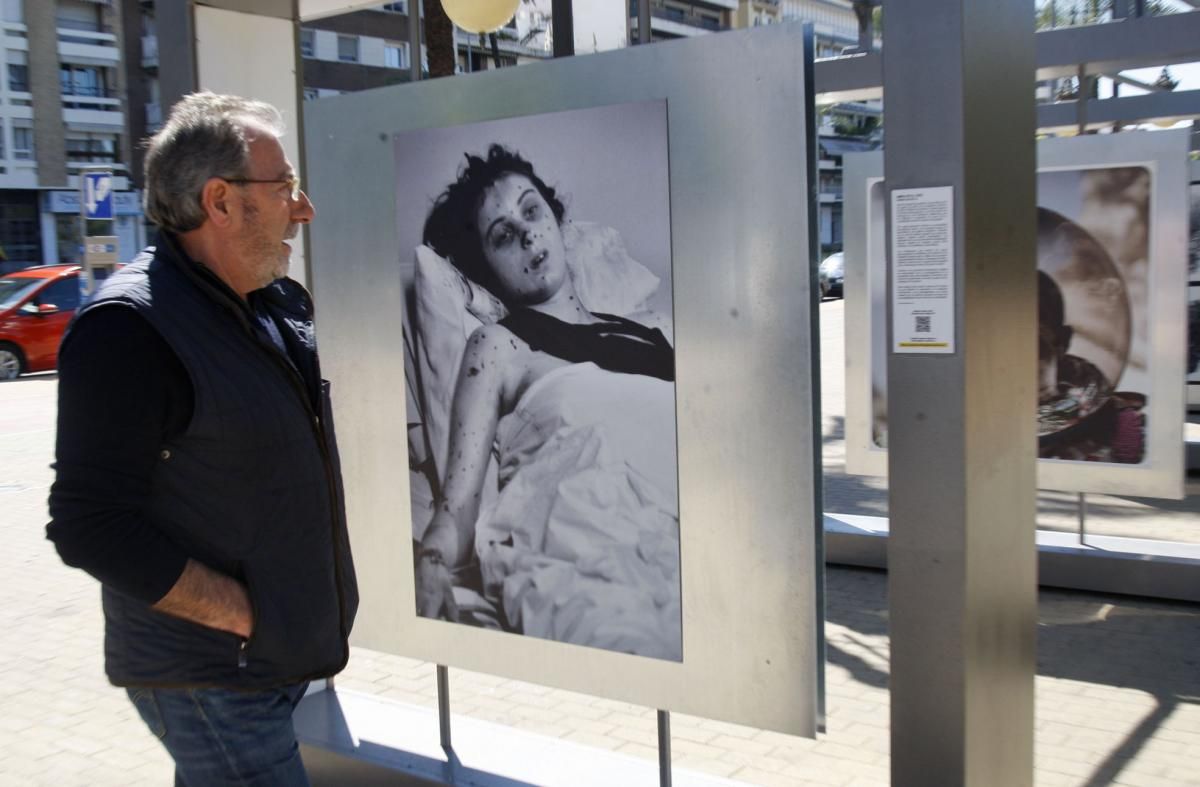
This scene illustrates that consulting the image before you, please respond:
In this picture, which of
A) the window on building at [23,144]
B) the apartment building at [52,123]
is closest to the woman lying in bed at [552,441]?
the apartment building at [52,123]

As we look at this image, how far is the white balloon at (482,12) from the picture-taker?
3826mm

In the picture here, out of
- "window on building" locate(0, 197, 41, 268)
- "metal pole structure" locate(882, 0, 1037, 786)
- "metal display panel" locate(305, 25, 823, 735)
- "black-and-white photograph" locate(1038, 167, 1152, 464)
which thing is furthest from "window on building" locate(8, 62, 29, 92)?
"metal pole structure" locate(882, 0, 1037, 786)

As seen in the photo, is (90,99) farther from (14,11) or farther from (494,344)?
(494,344)

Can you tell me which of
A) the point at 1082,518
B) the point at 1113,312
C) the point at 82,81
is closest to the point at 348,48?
the point at 82,81

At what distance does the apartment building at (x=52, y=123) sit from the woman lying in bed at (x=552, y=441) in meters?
47.4

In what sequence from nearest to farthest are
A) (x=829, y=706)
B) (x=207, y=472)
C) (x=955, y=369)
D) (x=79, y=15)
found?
(x=207, y=472) < (x=955, y=369) < (x=829, y=706) < (x=79, y=15)

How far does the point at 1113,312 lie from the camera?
21.3 ft

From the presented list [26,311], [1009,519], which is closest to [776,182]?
[1009,519]

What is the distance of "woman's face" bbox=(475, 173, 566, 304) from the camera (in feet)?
10.4

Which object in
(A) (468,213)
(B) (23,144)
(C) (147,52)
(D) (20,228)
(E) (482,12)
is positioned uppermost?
(C) (147,52)

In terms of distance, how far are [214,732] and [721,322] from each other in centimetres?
144

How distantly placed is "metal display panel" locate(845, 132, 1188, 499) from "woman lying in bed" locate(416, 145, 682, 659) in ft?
13.6

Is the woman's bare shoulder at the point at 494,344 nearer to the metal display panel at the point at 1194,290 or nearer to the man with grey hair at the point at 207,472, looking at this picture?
the man with grey hair at the point at 207,472

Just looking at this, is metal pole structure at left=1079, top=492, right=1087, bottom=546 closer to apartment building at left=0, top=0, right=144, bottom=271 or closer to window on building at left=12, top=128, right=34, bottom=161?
apartment building at left=0, top=0, right=144, bottom=271
